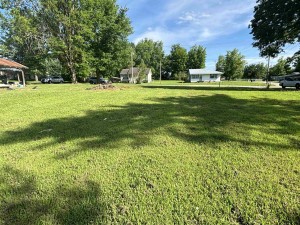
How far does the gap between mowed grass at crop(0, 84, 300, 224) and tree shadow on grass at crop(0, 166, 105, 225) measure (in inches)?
0.5

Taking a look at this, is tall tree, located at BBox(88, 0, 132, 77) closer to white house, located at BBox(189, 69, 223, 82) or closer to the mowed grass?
white house, located at BBox(189, 69, 223, 82)

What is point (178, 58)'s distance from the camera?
2650 inches

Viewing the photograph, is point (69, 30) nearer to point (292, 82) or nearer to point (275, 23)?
point (275, 23)

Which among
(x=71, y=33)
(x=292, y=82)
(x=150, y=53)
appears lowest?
(x=292, y=82)

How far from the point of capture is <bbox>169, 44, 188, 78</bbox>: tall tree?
220 ft

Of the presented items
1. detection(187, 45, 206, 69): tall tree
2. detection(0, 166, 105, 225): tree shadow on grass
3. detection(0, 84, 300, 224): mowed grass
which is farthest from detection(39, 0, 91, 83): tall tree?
detection(187, 45, 206, 69): tall tree

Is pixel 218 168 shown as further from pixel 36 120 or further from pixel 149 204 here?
pixel 36 120

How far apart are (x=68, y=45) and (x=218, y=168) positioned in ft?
106

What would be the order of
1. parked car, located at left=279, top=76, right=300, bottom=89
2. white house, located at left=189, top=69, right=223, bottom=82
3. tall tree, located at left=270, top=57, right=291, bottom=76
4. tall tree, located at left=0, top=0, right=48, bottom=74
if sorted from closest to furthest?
1. parked car, located at left=279, top=76, right=300, bottom=89
2. tall tree, located at left=0, top=0, right=48, bottom=74
3. white house, located at left=189, top=69, right=223, bottom=82
4. tall tree, located at left=270, top=57, right=291, bottom=76

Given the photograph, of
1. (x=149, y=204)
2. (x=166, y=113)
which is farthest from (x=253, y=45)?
(x=149, y=204)

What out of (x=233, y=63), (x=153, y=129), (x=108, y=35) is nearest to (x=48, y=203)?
(x=153, y=129)

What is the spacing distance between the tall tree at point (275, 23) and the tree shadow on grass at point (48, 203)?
19230 mm

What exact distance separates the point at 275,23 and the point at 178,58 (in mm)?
Result: 52877

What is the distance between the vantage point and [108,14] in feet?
104
